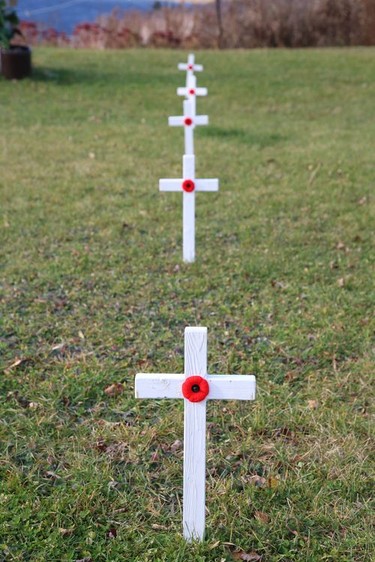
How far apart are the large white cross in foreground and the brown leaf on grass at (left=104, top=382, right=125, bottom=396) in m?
1.31

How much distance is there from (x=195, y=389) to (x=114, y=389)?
146cm

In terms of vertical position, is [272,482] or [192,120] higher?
[192,120]

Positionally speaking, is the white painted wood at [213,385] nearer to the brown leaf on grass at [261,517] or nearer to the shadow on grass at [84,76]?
the brown leaf on grass at [261,517]

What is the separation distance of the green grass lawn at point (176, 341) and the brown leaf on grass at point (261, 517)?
1cm

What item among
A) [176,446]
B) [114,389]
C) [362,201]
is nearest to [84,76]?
[362,201]

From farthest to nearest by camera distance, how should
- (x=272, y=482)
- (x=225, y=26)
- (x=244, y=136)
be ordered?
(x=225, y=26) → (x=244, y=136) → (x=272, y=482)

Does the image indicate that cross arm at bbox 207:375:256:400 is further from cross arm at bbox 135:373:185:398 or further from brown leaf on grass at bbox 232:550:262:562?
brown leaf on grass at bbox 232:550:262:562

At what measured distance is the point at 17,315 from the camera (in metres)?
5.05

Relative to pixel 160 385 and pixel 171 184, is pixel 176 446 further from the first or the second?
pixel 171 184

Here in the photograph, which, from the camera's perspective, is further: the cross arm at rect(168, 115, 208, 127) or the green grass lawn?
the cross arm at rect(168, 115, 208, 127)

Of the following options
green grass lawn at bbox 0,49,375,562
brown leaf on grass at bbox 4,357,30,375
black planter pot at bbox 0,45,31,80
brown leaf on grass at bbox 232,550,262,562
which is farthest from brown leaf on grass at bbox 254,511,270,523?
black planter pot at bbox 0,45,31,80

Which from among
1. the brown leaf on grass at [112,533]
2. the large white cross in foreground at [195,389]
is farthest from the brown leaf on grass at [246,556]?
the brown leaf on grass at [112,533]

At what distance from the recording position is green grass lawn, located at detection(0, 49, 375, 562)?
122 inches

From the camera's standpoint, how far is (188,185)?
5.46 meters
